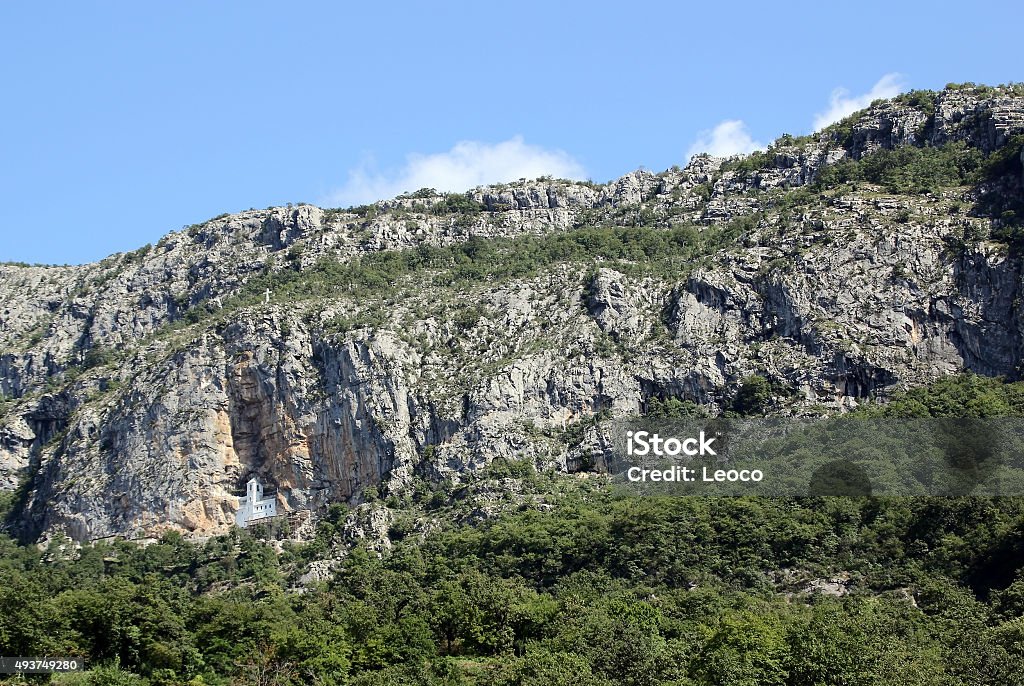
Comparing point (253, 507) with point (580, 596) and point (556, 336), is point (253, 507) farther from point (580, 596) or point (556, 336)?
point (580, 596)

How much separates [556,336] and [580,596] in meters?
36.3

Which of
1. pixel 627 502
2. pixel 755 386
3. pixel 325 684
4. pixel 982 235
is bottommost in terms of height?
pixel 325 684

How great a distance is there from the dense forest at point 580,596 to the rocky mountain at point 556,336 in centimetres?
499

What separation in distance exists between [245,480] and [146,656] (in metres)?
45.8

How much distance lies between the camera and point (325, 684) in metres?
78.1

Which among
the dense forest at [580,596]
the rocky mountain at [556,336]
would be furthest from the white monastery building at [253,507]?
the dense forest at [580,596]

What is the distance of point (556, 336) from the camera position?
12719 cm

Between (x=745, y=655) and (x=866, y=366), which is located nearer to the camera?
(x=745, y=655)

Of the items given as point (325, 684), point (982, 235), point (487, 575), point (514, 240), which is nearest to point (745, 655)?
point (325, 684)

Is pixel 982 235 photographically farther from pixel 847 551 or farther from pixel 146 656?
pixel 146 656

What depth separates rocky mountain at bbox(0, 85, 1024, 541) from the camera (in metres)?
Answer: 118

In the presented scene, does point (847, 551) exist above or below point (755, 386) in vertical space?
below

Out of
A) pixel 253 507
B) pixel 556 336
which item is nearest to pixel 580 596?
pixel 556 336

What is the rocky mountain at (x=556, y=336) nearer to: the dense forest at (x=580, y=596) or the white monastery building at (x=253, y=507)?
the white monastery building at (x=253, y=507)
